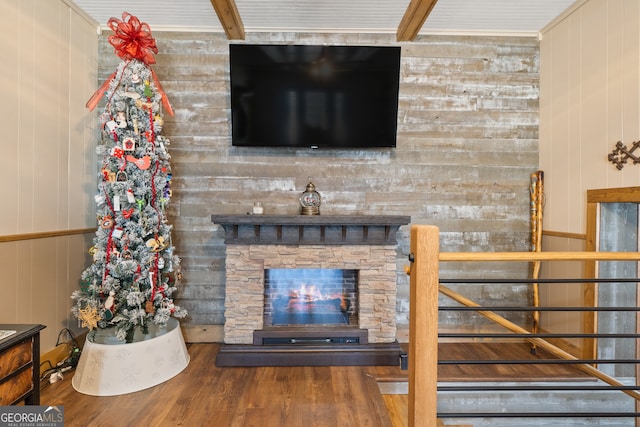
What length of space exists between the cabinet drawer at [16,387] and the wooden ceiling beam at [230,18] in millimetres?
2620

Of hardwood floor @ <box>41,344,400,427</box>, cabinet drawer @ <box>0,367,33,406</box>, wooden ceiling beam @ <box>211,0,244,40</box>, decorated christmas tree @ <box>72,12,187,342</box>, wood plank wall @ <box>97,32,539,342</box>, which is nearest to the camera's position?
cabinet drawer @ <box>0,367,33,406</box>

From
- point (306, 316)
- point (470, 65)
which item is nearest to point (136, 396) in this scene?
point (306, 316)

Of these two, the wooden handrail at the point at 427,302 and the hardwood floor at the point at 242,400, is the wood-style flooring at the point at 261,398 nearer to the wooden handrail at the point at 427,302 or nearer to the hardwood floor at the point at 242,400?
the hardwood floor at the point at 242,400

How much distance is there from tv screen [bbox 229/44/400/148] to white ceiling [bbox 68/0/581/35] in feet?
0.96

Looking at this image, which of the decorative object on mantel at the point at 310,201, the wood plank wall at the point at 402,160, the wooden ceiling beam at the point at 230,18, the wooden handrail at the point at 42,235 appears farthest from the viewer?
the wood plank wall at the point at 402,160

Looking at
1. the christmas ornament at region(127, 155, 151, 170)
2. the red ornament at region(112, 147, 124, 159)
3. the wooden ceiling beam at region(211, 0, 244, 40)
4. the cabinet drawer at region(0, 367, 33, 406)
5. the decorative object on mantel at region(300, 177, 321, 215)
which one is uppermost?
the wooden ceiling beam at region(211, 0, 244, 40)

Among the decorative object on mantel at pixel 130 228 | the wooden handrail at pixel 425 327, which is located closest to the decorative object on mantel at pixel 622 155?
the wooden handrail at pixel 425 327

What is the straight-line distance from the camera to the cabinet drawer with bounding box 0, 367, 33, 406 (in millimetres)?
1690

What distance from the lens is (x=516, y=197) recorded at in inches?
135

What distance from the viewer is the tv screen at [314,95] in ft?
10.2

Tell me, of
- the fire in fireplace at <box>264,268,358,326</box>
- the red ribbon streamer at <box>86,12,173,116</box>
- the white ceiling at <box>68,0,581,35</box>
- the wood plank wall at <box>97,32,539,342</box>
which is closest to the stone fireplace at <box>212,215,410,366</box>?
the fire in fireplace at <box>264,268,358,326</box>

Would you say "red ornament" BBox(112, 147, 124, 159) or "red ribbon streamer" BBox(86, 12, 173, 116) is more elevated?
"red ribbon streamer" BBox(86, 12, 173, 116)

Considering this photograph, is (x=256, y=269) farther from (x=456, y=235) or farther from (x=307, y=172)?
(x=456, y=235)

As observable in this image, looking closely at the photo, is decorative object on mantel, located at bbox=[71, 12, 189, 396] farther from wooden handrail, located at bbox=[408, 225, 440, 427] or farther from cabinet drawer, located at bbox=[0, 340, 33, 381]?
wooden handrail, located at bbox=[408, 225, 440, 427]
